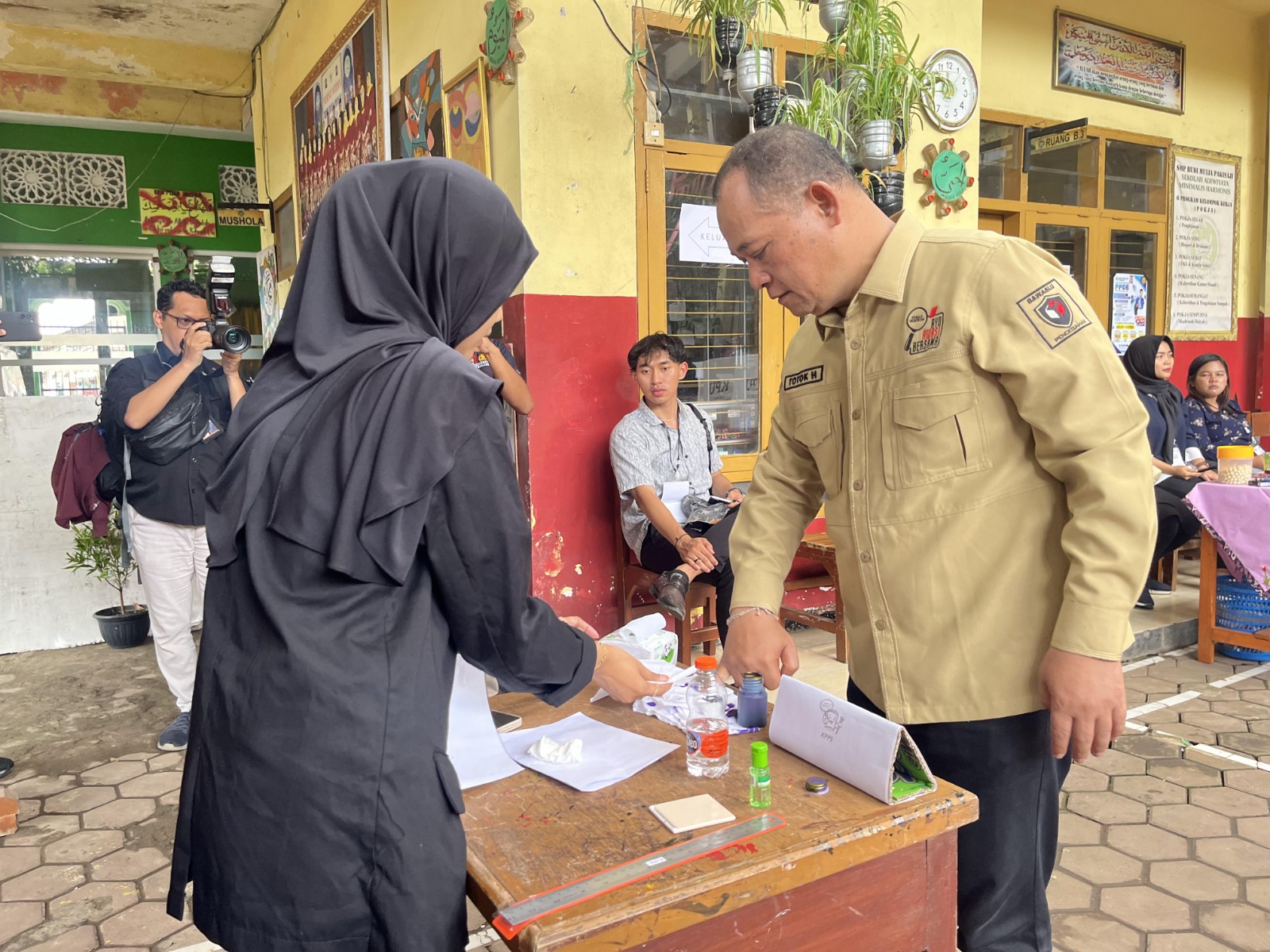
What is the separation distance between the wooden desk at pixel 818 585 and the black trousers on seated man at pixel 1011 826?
7.18ft

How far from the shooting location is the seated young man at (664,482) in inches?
136

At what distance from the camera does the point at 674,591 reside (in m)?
3.37

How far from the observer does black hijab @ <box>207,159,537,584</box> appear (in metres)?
1.00

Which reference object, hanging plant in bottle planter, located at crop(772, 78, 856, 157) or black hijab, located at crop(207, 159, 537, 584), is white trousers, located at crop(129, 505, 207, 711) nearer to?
black hijab, located at crop(207, 159, 537, 584)

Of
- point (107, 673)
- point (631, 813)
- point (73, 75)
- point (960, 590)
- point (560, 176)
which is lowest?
point (107, 673)

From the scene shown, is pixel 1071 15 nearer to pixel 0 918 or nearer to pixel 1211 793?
pixel 1211 793

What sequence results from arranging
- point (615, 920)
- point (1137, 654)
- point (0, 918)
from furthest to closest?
point (1137, 654)
point (0, 918)
point (615, 920)

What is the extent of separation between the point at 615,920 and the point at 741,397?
11.4ft

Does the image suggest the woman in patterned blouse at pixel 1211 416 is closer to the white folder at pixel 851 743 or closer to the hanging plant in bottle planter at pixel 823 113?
the hanging plant in bottle planter at pixel 823 113

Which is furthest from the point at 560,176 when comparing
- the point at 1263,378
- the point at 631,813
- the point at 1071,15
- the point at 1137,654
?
the point at 1263,378

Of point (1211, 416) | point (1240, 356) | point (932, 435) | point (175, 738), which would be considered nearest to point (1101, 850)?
point (932, 435)

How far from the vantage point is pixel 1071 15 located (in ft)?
20.0

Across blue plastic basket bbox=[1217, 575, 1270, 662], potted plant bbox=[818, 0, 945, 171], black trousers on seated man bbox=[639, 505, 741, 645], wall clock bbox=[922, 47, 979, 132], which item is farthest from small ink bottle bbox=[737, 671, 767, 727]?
wall clock bbox=[922, 47, 979, 132]

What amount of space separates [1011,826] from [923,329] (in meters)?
0.75
